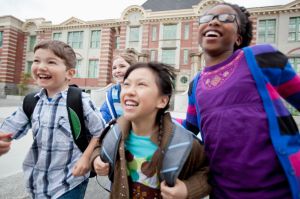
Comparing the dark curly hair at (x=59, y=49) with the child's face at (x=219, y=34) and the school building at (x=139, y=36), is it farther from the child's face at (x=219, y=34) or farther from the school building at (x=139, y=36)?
the school building at (x=139, y=36)

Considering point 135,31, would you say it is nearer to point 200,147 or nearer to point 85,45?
point 85,45

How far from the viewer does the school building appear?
55.4 ft

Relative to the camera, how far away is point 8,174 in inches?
104

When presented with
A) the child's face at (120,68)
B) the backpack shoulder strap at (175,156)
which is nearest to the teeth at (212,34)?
the backpack shoulder strap at (175,156)

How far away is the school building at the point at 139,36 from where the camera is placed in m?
16.9

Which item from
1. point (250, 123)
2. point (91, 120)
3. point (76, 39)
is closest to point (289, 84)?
point (250, 123)

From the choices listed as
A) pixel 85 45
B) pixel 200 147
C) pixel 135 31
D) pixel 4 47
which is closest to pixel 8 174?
pixel 200 147

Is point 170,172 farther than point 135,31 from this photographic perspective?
No

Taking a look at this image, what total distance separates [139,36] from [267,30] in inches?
429

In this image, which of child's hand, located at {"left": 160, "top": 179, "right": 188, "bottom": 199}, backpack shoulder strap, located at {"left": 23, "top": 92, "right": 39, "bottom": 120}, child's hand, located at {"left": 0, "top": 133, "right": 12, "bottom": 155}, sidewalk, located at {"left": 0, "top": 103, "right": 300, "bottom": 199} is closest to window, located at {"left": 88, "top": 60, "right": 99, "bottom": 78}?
sidewalk, located at {"left": 0, "top": 103, "right": 300, "bottom": 199}

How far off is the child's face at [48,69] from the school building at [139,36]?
48.6ft

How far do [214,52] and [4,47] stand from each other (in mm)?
27748

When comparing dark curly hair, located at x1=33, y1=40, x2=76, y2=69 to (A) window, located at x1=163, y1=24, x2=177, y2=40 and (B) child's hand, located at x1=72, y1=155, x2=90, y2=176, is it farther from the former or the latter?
(A) window, located at x1=163, y1=24, x2=177, y2=40

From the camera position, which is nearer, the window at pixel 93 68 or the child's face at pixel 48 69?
the child's face at pixel 48 69
